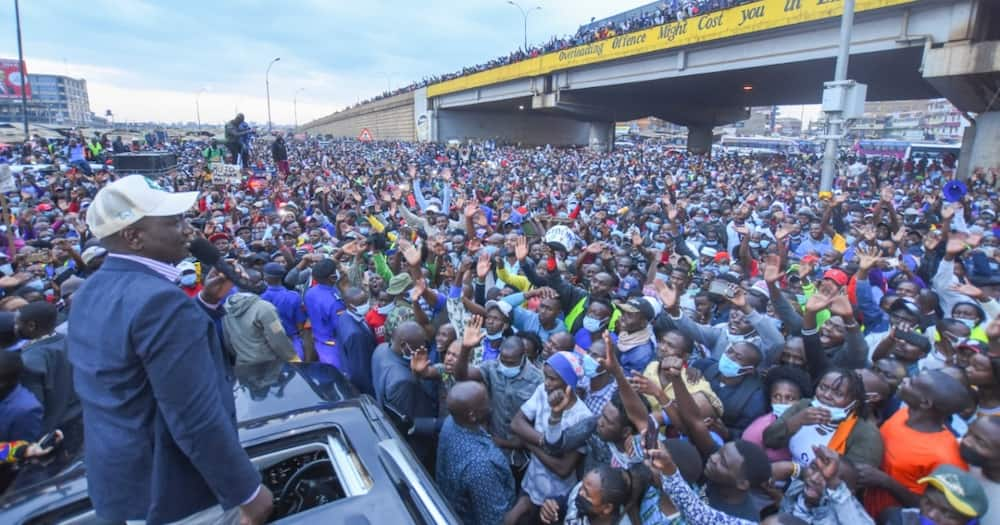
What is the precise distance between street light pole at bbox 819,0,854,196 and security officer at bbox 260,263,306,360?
31.8 feet

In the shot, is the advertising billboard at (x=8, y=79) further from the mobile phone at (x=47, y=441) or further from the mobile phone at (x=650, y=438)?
the mobile phone at (x=650, y=438)

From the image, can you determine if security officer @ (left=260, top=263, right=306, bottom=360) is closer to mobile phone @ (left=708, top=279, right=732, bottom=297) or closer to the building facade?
mobile phone @ (left=708, top=279, right=732, bottom=297)

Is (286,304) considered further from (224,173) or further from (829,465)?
(224,173)

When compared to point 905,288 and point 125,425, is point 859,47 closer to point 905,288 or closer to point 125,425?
point 905,288

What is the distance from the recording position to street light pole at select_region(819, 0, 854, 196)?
10367 mm

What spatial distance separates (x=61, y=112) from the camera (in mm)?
95062

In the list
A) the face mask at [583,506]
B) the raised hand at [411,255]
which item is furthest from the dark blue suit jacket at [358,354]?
the face mask at [583,506]

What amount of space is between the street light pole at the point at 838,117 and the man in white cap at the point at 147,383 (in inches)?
439

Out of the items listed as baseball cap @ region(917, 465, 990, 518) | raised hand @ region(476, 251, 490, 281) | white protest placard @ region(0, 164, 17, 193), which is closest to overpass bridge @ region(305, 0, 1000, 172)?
raised hand @ region(476, 251, 490, 281)

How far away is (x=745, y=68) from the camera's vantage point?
19781 millimetres

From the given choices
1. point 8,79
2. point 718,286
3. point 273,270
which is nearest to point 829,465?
point 718,286

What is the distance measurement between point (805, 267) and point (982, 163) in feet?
47.6

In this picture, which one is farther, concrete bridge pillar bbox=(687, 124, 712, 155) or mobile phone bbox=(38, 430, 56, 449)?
concrete bridge pillar bbox=(687, 124, 712, 155)

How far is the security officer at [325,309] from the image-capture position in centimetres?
473
